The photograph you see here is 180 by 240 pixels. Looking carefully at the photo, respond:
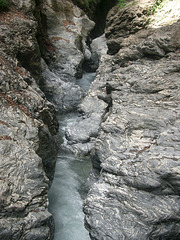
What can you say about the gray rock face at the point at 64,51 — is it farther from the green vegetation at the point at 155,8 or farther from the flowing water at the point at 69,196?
the green vegetation at the point at 155,8

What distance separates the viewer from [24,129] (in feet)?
22.3

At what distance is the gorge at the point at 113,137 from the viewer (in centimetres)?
553

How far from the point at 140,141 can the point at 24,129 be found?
3.92 meters

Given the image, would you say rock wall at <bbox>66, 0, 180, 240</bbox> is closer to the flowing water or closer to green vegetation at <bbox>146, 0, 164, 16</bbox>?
green vegetation at <bbox>146, 0, 164, 16</bbox>

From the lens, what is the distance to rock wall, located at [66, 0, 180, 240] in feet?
18.4

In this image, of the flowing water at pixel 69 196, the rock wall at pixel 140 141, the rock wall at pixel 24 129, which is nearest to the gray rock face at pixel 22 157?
the rock wall at pixel 24 129

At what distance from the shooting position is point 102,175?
22.1 ft

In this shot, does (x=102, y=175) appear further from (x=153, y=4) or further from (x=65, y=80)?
(x=65, y=80)

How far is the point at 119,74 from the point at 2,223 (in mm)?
7994

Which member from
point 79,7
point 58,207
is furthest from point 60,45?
point 58,207

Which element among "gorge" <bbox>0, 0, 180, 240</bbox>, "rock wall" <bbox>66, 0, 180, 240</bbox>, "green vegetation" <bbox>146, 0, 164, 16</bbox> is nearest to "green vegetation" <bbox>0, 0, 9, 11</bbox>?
"gorge" <bbox>0, 0, 180, 240</bbox>

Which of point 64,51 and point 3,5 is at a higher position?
point 3,5

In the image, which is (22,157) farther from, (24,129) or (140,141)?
(140,141)

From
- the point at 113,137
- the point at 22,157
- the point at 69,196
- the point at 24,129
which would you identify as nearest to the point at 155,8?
the point at 113,137
